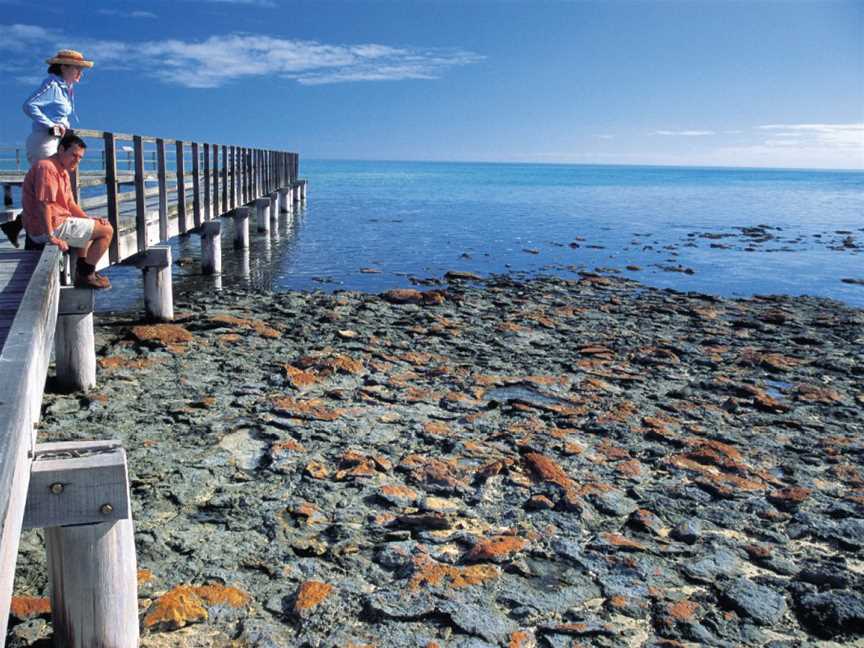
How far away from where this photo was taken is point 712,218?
43.0 m

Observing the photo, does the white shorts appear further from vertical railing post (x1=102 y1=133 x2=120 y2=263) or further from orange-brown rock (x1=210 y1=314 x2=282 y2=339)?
orange-brown rock (x1=210 y1=314 x2=282 y2=339)

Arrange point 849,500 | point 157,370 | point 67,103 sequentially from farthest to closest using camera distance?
point 157,370
point 67,103
point 849,500

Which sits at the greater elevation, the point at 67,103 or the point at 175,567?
the point at 67,103

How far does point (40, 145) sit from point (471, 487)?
199 inches

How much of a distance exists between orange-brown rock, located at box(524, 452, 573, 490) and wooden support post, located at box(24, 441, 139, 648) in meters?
3.36

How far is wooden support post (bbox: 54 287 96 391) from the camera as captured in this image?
23.3 ft

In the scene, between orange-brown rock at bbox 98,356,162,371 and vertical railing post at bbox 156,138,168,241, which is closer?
orange-brown rock at bbox 98,356,162,371

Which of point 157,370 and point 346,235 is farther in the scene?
point 346,235

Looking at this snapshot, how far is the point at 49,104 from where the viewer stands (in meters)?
6.96

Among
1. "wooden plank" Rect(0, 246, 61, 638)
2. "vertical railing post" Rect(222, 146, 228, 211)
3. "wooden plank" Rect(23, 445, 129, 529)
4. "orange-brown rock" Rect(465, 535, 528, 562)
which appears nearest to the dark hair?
"wooden plank" Rect(0, 246, 61, 638)

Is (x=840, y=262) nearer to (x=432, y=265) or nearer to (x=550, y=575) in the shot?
(x=432, y=265)

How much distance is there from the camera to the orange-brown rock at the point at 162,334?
30.6ft

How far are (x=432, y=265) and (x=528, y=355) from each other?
36.1 ft

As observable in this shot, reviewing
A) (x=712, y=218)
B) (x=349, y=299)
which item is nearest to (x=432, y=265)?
(x=349, y=299)
